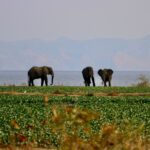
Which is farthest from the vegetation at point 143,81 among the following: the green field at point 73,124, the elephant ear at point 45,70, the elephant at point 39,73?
the green field at point 73,124

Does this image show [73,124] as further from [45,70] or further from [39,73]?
[39,73]

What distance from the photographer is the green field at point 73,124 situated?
20.7 ft

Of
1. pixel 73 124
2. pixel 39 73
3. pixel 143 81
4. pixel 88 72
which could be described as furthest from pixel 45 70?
pixel 73 124

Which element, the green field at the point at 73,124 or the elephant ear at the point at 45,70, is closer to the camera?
the green field at the point at 73,124

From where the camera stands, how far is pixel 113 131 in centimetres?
622

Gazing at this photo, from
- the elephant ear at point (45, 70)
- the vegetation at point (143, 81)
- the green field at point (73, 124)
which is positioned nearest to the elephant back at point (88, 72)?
the elephant ear at point (45, 70)

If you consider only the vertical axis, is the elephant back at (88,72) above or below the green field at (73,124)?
above

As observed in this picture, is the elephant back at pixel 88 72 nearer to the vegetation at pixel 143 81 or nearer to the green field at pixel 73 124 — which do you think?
the vegetation at pixel 143 81

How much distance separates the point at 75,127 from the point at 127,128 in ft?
2.24

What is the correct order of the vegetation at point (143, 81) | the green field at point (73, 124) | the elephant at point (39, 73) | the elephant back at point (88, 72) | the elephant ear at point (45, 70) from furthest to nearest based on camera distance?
1. the elephant back at point (88, 72)
2. the elephant ear at point (45, 70)
3. the elephant at point (39, 73)
4. the vegetation at point (143, 81)
5. the green field at point (73, 124)

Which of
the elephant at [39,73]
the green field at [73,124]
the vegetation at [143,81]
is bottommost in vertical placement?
the green field at [73,124]

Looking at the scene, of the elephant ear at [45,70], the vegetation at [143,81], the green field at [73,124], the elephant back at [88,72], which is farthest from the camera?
Result: the elephant back at [88,72]

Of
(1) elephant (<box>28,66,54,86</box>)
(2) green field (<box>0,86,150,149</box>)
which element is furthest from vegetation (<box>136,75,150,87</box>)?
(2) green field (<box>0,86,150,149</box>)

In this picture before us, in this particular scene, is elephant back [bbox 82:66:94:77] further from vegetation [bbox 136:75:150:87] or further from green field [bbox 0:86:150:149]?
green field [bbox 0:86:150:149]
